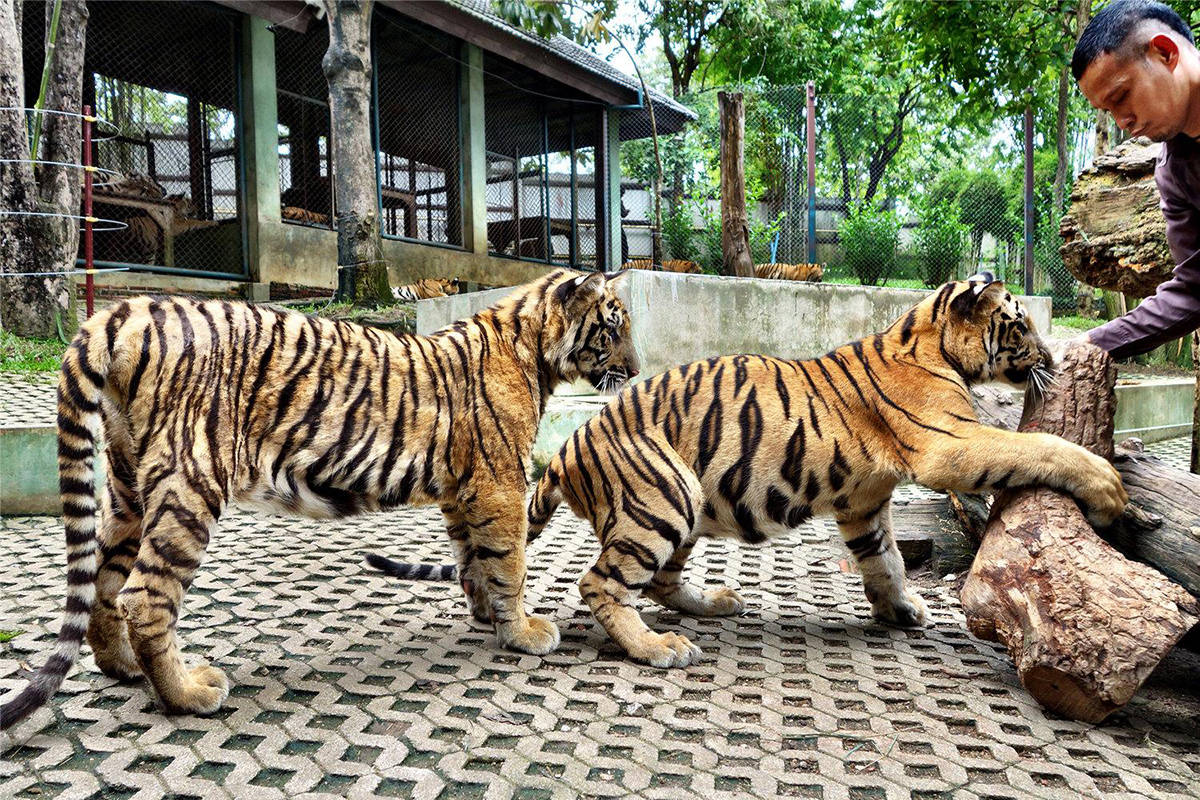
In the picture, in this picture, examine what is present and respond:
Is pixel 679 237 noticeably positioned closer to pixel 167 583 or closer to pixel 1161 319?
pixel 1161 319

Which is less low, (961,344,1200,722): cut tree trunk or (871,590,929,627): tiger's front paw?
(961,344,1200,722): cut tree trunk

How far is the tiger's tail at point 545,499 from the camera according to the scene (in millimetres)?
3859

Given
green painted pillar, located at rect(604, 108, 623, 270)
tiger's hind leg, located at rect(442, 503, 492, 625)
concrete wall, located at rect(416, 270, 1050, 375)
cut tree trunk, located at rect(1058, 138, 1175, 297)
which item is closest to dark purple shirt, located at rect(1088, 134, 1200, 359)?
cut tree trunk, located at rect(1058, 138, 1175, 297)

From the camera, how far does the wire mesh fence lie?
12.7 m

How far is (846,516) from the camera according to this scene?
3734 millimetres

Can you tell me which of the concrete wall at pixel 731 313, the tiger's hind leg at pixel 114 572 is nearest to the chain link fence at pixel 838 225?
the concrete wall at pixel 731 313

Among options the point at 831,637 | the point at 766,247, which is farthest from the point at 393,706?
the point at 766,247

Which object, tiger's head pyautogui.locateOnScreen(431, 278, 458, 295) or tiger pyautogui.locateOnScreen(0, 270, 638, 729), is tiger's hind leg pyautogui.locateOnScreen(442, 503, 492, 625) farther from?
tiger's head pyautogui.locateOnScreen(431, 278, 458, 295)

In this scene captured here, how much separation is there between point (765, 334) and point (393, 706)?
19.1 ft

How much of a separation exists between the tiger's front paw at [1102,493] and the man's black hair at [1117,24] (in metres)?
1.31

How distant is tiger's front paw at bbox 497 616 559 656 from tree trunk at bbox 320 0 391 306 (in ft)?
27.1

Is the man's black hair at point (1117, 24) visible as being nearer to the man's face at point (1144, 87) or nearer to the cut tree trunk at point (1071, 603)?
the man's face at point (1144, 87)

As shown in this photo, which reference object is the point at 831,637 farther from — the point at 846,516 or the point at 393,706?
the point at 393,706

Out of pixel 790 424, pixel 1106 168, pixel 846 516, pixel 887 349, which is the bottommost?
pixel 846 516
